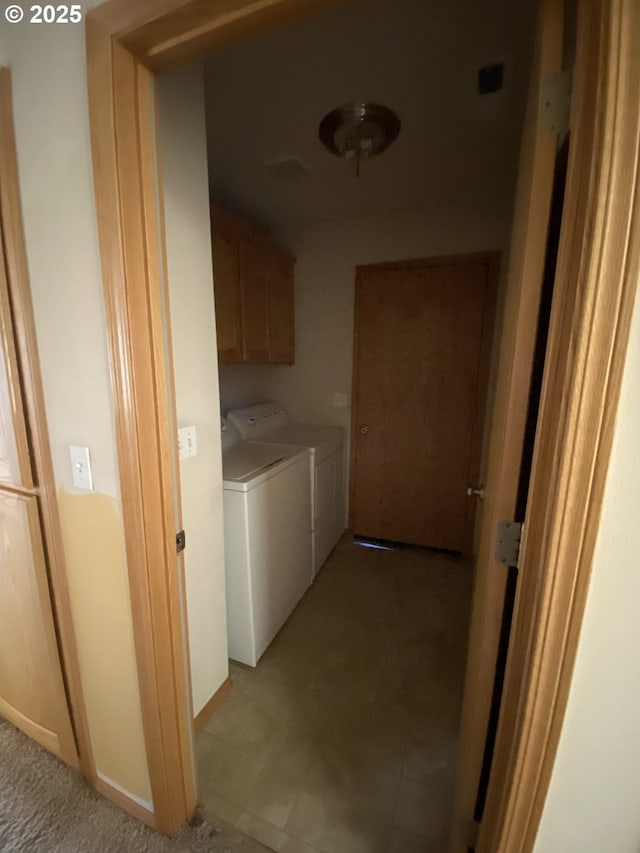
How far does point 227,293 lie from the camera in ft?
6.42

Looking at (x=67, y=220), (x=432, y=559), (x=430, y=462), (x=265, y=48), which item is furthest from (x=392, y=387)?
(x=67, y=220)

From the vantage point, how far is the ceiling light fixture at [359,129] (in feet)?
4.90

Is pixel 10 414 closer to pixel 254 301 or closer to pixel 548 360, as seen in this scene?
pixel 548 360

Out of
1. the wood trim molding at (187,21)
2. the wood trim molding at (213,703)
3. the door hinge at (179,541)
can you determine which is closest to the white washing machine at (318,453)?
the wood trim molding at (213,703)

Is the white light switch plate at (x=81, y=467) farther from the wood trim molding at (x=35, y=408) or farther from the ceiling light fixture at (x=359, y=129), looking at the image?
the ceiling light fixture at (x=359, y=129)

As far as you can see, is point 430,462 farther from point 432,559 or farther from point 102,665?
point 102,665

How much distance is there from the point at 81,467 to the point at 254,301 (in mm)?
1660

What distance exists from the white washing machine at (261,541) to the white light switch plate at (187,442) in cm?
34

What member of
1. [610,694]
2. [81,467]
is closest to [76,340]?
[81,467]

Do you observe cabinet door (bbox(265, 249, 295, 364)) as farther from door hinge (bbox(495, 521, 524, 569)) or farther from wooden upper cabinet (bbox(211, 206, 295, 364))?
door hinge (bbox(495, 521, 524, 569))

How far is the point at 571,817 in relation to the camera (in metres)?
0.62

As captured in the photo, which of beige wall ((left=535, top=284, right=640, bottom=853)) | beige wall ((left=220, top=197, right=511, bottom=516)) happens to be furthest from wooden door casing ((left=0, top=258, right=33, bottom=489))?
beige wall ((left=220, top=197, right=511, bottom=516))

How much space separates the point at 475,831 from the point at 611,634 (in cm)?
73

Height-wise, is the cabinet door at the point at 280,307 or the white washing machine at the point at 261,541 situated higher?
the cabinet door at the point at 280,307
